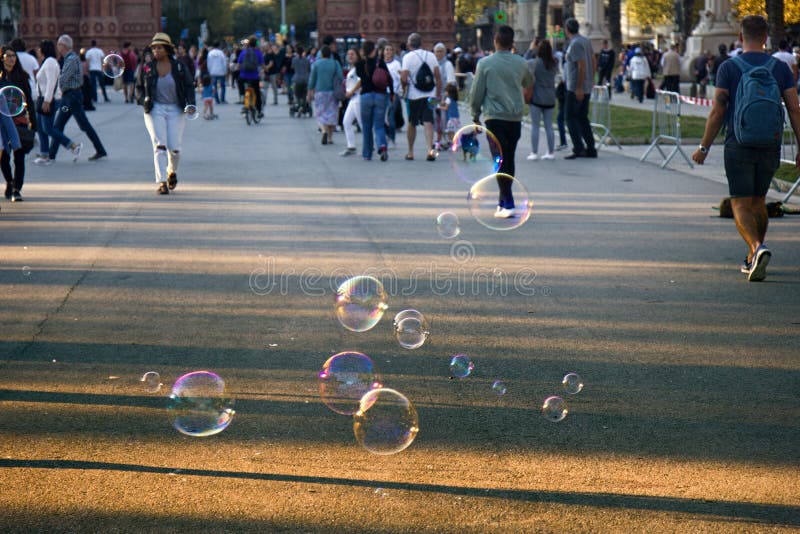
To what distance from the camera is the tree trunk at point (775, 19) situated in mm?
31094

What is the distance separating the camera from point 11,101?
14570 mm

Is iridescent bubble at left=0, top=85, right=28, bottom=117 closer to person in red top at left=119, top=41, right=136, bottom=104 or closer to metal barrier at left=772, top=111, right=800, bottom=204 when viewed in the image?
metal barrier at left=772, top=111, right=800, bottom=204

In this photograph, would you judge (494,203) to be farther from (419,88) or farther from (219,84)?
(219,84)

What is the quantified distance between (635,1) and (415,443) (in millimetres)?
86493

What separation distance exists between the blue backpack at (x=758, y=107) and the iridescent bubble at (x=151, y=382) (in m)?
5.13

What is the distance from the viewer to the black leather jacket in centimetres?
1584

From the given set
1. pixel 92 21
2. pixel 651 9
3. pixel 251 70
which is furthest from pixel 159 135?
pixel 651 9

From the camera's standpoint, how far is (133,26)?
221ft

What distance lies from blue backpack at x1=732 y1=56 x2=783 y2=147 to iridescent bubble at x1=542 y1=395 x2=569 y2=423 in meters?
4.16

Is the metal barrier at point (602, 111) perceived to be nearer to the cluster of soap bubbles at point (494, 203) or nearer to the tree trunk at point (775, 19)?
the cluster of soap bubbles at point (494, 203)

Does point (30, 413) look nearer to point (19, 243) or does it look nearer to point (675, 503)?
point (675, 503)

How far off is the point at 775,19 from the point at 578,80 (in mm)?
13593

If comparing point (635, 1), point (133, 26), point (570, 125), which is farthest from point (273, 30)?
point (570, 125)

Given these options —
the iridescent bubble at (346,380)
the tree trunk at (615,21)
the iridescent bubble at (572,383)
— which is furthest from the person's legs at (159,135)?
the tree trunk at (615,21)
